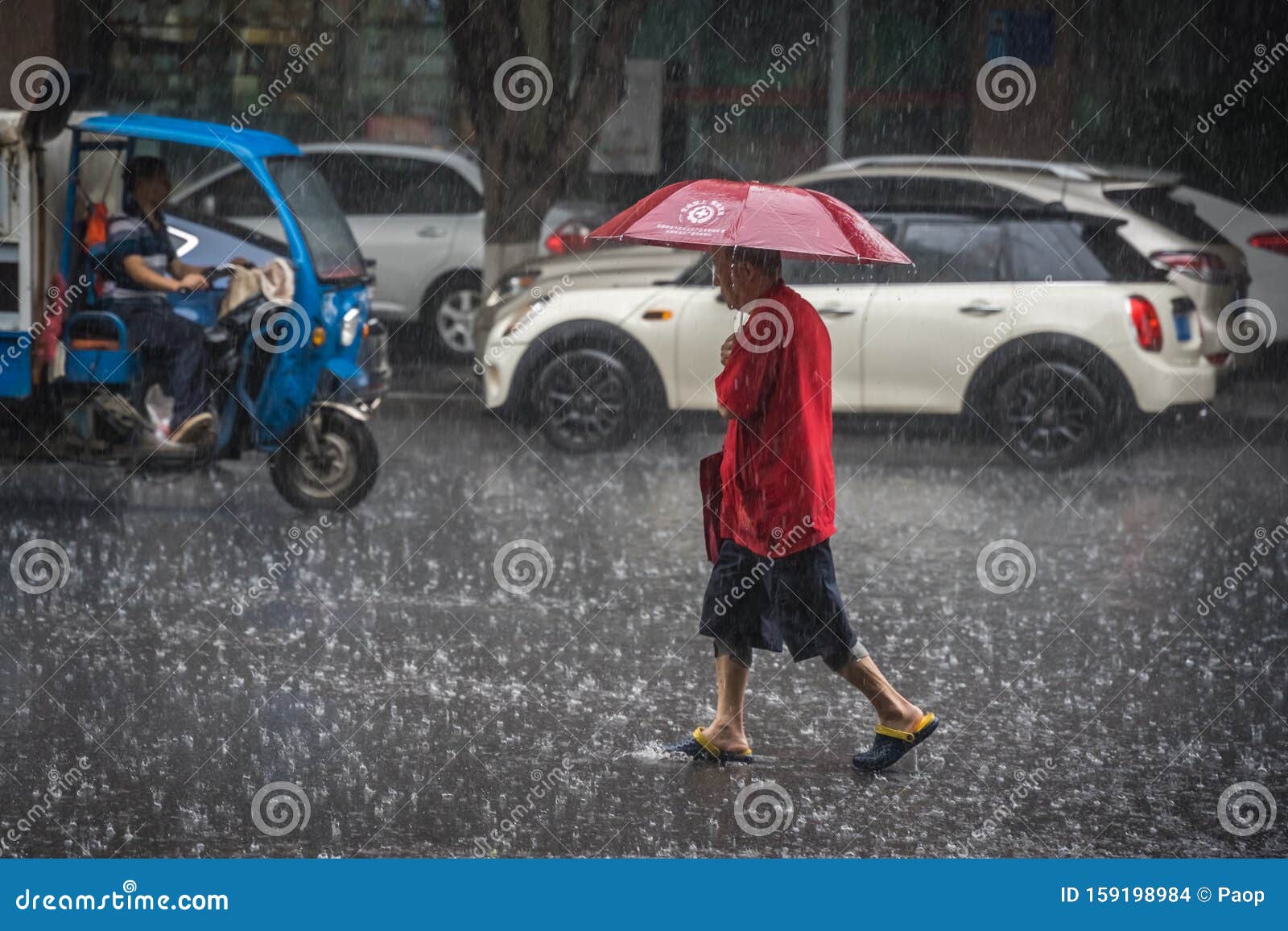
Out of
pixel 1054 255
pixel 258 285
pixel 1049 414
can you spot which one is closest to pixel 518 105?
pixel 1054 255

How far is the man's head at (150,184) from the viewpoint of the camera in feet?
29.1

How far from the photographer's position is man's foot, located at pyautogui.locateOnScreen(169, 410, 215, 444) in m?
8.98

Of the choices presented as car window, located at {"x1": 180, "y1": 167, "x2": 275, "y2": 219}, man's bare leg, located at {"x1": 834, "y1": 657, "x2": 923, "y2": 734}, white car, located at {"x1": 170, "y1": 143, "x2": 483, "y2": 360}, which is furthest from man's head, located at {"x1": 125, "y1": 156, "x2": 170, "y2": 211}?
white car, located at {"x1": 170, "y1": 143, "x2": 483, "y2": 360}

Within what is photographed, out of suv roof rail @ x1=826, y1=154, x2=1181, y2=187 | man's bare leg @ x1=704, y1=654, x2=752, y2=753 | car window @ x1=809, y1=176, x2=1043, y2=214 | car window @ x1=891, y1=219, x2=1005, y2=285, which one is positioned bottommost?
man's bare leg @ x1=704, y1=654, x2=752, y2=753

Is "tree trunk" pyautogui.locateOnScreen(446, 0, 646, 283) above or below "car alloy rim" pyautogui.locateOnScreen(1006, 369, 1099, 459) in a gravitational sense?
above

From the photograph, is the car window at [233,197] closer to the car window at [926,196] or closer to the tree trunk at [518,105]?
the tree trunk at [518,105]

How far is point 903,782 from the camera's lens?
5297 millimetres

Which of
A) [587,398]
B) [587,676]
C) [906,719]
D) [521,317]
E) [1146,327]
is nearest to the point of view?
[906,719]

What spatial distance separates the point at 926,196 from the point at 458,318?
5411mm

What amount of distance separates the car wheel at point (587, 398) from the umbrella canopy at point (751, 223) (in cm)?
612

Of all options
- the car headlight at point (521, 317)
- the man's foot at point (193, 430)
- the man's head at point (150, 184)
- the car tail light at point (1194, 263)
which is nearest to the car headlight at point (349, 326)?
the man's foot at point (193, 430)

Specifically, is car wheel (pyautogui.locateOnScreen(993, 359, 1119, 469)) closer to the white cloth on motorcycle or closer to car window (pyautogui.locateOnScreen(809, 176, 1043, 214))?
car window (pyautogui.locateOnScreen(809, 176, 1043, 214))

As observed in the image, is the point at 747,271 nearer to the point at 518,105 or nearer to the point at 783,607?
the point at 783,607

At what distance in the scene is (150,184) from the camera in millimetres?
8883
